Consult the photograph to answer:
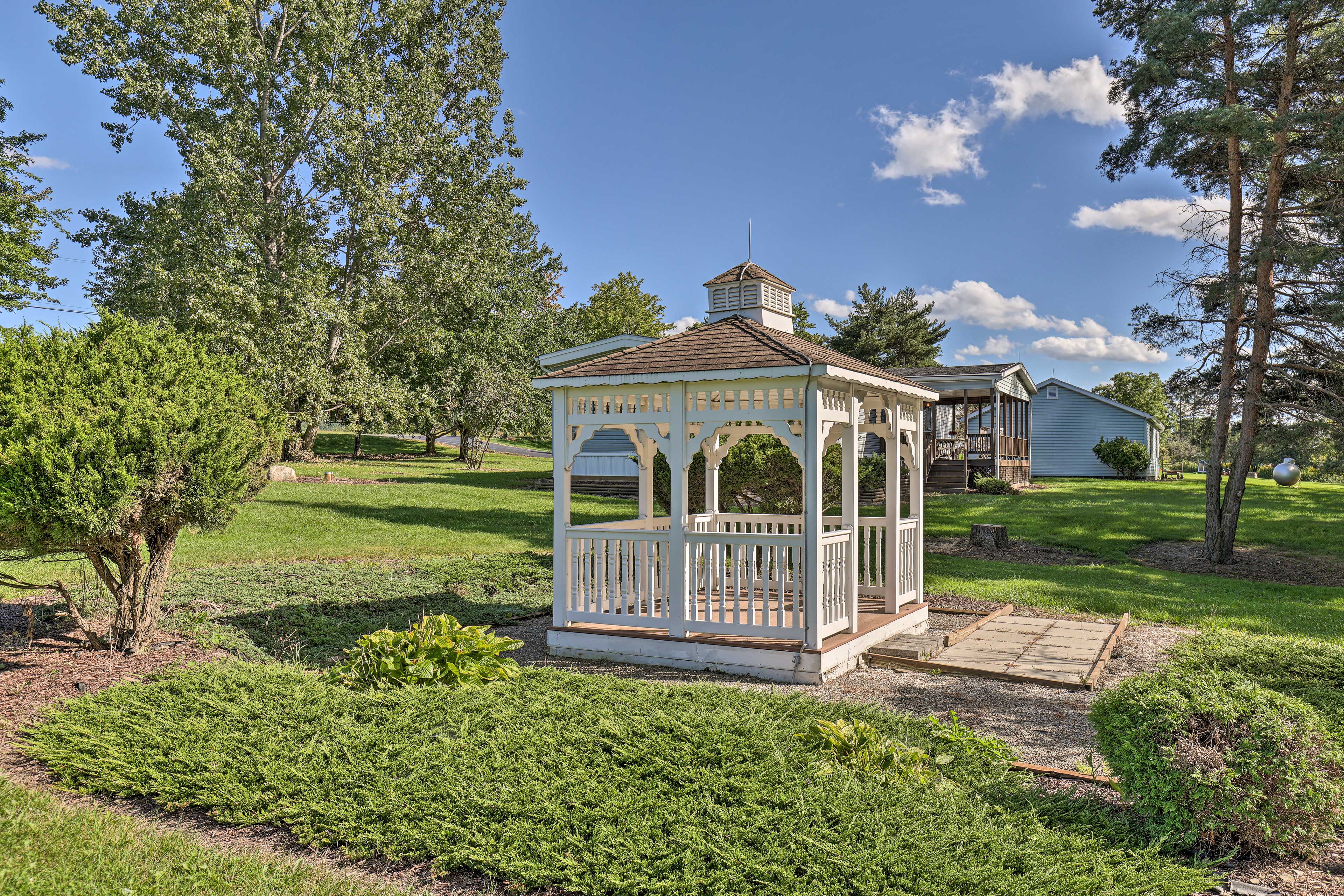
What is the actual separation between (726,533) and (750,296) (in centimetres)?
286

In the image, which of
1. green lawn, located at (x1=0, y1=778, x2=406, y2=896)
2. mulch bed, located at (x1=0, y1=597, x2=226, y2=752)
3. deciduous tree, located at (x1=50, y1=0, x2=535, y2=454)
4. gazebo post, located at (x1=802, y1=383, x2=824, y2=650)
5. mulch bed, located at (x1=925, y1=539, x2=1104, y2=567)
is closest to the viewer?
green lawn, located at (x1=0, y1=778, x2=406, y2=896)

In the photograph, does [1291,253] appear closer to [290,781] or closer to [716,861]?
[716,861]

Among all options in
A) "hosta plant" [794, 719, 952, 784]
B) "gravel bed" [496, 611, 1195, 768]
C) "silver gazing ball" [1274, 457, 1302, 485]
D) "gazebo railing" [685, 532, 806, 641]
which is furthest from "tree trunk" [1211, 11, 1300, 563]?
"silver gazing ball" [1274, 457, 1302, 485]

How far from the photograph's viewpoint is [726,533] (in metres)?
6.98

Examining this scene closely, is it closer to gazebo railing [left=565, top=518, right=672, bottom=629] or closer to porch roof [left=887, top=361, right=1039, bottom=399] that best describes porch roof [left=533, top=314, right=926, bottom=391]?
gazebo railing [left=565, top=518, right=672, bottom=629]

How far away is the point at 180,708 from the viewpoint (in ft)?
15.4

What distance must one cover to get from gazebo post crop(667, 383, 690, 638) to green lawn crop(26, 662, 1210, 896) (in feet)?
5.84

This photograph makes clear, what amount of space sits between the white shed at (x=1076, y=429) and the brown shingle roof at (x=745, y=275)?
27.4 metres

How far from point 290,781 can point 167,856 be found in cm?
62

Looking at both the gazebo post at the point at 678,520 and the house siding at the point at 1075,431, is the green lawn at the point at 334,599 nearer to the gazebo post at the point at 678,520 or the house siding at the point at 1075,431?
the gazebo post at the point at 678,520

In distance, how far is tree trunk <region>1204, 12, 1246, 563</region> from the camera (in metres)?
13.6

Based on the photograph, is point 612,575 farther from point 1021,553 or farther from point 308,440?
point 308,440

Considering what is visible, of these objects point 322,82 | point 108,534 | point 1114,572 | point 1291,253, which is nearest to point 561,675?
point 108,534

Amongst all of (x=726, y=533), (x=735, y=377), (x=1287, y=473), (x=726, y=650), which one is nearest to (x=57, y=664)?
(x=726, y=650)
